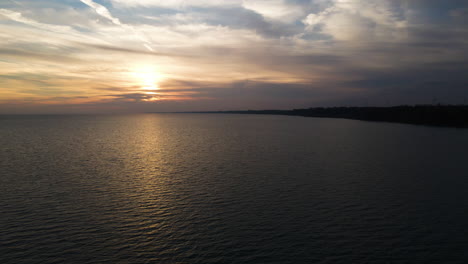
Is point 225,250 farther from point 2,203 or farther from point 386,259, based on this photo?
point 2,203

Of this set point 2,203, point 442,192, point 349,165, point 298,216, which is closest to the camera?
point 298,216

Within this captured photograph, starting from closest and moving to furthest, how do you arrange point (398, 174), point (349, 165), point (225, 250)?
point (225, 250) < point (398, 174) < point (349, 165)

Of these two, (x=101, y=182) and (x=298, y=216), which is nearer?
(x=298, y=216)

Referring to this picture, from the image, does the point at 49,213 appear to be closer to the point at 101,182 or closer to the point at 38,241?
the point at 38,241

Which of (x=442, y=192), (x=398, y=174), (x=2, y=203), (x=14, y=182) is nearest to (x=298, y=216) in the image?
(x=442, y=192)

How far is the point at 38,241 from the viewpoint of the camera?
1540 centimetres

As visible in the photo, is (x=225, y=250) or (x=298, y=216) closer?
(x=225, y=250)

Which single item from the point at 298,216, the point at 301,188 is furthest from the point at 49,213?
the point at 301,188

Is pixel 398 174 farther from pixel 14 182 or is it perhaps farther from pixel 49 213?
pixel 14 182

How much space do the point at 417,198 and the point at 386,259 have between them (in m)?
11.8

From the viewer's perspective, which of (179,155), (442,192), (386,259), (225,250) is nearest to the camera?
(386,259)

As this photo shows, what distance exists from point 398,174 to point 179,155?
31.0m

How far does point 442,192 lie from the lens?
2414cm

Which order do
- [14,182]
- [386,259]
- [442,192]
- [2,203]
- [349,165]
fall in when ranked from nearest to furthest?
[386,259] < [2,203] < [442,192] < [14,182] < [349,165]
